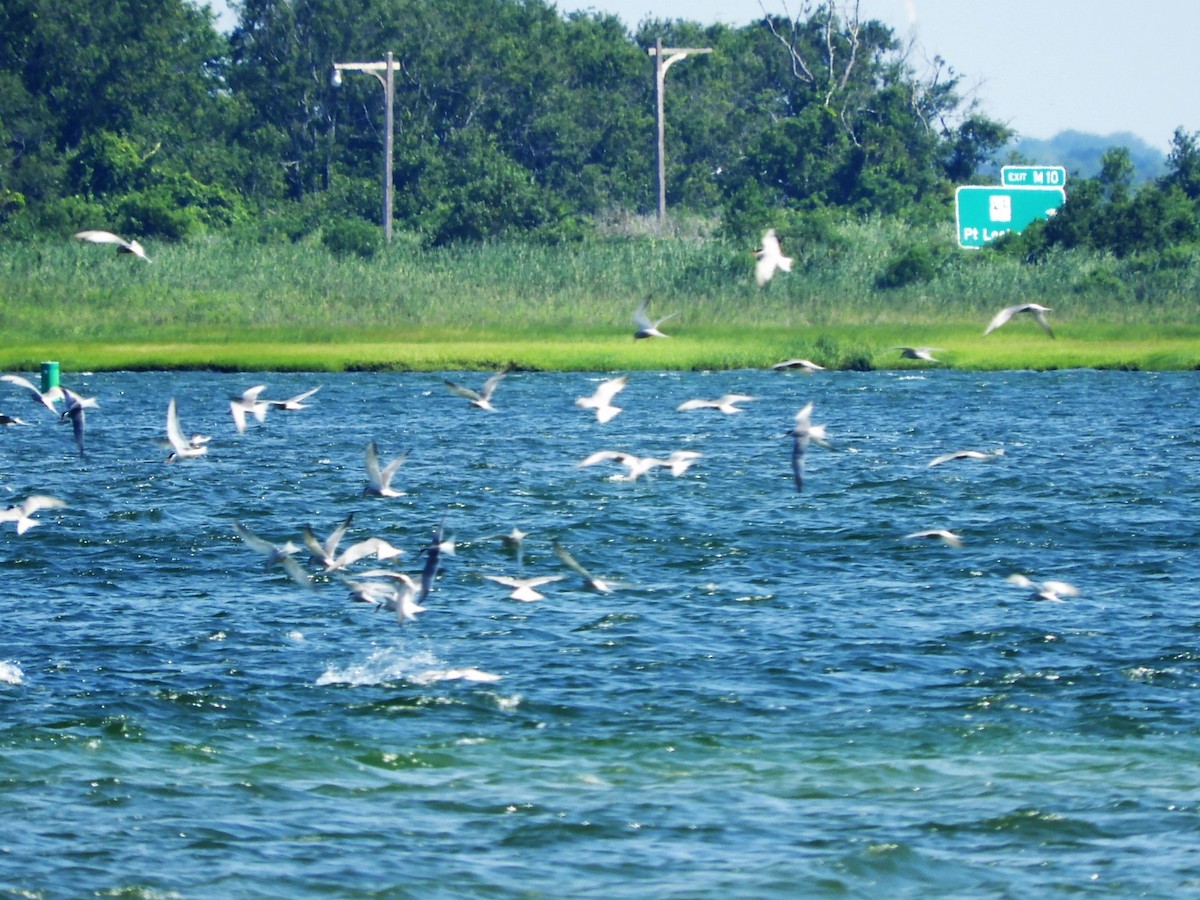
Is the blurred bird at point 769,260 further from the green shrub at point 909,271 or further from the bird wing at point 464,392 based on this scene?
the green shrub at point 909,271

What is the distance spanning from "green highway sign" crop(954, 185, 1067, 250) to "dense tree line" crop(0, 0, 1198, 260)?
9.64m

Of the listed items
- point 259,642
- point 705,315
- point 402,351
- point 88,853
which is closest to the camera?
point 88,853

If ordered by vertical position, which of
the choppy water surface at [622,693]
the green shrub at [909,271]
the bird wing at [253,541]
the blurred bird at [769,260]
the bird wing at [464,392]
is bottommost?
the choppy water surface at [622,693]

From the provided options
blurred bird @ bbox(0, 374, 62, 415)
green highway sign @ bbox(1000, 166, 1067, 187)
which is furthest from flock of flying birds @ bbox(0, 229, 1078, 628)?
green highway sign @ bbox(1000, 166, 1067, 187)

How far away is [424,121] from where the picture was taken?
267 feet

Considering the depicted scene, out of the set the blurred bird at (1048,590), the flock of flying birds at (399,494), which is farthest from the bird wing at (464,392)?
the blurred bird at (1048,590)

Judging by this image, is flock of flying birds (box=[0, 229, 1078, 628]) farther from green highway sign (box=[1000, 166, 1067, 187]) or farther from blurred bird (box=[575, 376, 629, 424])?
green highway sign (box=[1000, 166, 1067, 187])

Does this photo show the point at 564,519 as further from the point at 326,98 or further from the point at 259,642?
the point at 326,98

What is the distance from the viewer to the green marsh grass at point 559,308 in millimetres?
51625

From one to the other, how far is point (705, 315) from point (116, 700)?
39.7 metres

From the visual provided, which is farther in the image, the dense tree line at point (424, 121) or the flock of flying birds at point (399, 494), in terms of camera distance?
the dense tree line at point (424, 121)

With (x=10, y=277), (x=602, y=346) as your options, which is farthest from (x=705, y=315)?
(x=10, y=277)

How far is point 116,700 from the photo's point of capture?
57.8ft

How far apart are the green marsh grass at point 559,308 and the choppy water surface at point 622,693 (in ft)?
60.9
